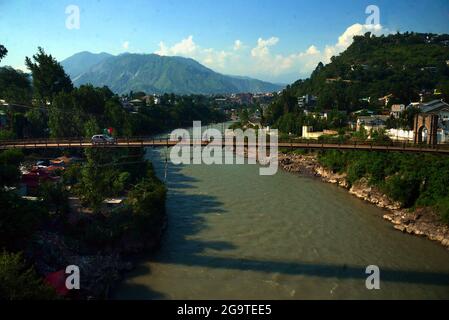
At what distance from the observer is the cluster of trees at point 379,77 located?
41750mm

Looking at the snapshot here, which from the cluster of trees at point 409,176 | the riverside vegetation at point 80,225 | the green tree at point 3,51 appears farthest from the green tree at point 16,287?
the green tree at point 3,51

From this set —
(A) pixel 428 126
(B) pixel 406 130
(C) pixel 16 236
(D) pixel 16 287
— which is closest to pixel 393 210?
(A) pixel 428 126

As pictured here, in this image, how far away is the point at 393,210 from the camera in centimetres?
1587

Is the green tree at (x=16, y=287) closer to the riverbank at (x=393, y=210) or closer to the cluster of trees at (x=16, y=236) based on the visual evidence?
the cluster of trees at (x=16, y=236)

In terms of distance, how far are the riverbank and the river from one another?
0.40 meters

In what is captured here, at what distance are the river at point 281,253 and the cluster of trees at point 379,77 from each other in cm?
2170

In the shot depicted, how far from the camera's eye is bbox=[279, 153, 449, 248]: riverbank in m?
13.3

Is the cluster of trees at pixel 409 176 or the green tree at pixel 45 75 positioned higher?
the green tree at pixel 45 75

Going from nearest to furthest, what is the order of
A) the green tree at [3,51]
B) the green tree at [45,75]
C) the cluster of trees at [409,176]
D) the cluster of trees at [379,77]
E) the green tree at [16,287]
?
the green tree at [16,287]
the cluster of trees at [409,176]
the green tree at [3,51]
the green tree at [45,75]
the cluster of trees at [379,77]

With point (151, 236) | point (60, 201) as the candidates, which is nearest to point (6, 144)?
point (60, 201)

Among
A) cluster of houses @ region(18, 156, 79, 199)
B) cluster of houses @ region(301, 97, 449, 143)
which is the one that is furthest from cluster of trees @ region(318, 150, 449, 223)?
cluster of houses @ region(18, 156, 79, 199)

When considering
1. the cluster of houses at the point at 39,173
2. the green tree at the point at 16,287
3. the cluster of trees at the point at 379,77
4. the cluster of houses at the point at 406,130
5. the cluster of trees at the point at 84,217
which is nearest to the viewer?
the green tree at the point at 16,287
